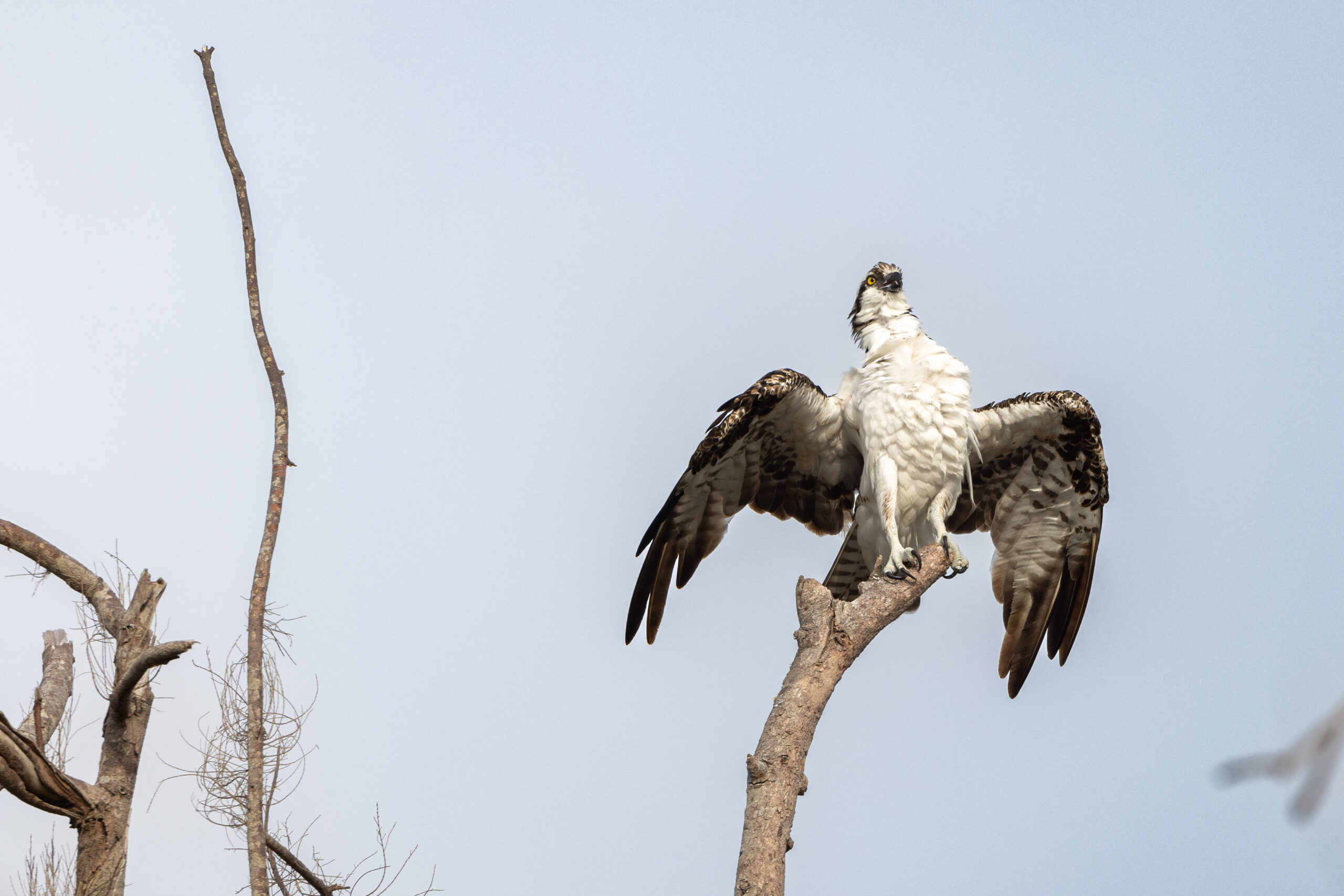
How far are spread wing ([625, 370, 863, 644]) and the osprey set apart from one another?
Answer: 0.04ft

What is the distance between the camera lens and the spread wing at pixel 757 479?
8.28 m

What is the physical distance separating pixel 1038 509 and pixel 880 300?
201 centimetres

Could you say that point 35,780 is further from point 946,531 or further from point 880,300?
point 880,300

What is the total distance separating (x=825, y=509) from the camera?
9.45 metres

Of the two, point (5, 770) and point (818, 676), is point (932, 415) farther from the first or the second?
point (5, 770)

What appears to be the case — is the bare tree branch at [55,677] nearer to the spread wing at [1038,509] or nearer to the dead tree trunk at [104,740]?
the dead tree trunk at [104,740]

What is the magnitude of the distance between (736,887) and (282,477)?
3.16 m

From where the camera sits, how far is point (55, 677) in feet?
23.3

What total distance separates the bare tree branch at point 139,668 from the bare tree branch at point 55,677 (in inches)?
24.5

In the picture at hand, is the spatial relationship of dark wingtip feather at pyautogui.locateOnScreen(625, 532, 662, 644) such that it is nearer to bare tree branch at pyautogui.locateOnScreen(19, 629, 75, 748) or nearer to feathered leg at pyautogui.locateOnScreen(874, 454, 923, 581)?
feathered leg at pyautogui.locateOnScreen(874, 454, 923, 581)

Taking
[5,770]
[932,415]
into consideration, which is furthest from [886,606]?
[5,770]

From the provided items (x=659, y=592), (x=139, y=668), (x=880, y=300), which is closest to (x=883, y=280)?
(x=880, y=300)

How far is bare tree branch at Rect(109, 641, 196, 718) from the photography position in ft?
19.1

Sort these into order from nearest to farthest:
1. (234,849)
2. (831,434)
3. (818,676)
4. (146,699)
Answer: (818,676), (146,699), (234,849), (831,434)
